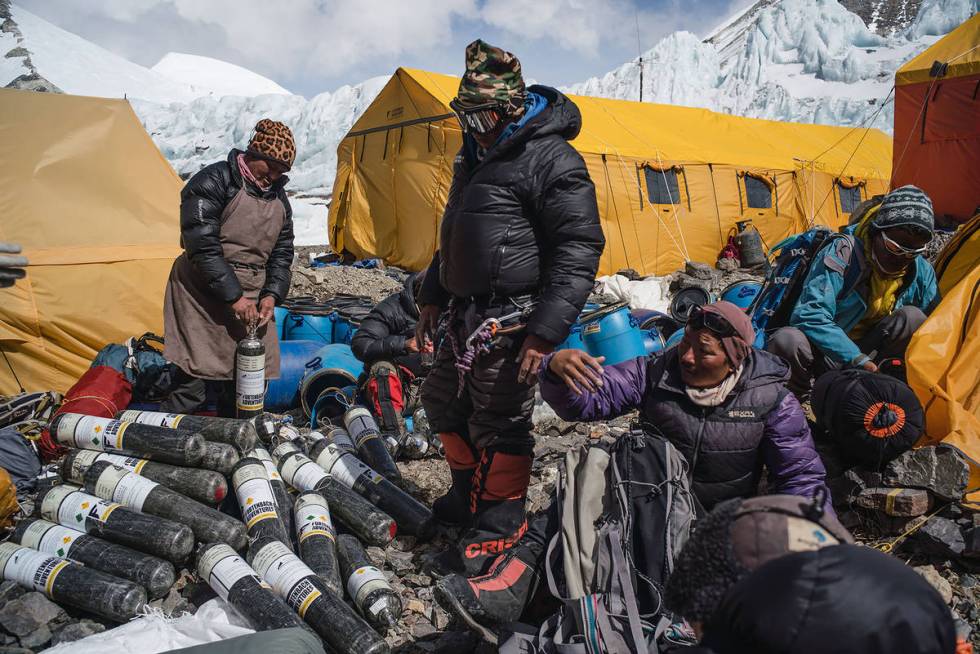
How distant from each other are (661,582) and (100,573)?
7.24 feet

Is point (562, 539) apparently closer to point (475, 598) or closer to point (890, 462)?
point (475, 598)

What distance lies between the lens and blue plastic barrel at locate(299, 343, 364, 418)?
475 centimetres

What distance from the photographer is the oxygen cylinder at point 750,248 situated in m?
11.7

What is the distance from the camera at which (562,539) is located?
2.29 m

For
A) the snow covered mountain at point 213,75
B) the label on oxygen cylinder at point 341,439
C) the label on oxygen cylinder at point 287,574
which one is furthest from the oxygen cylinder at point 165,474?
the snow covered mountain at point 213,75

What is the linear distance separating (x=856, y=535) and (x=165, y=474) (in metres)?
3.49

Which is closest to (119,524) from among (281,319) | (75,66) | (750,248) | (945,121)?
(281,319)

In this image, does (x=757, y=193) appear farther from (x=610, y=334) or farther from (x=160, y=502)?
(x=160, y=502)

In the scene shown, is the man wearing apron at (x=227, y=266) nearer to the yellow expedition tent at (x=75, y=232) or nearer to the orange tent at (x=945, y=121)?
the yellow expedition tent at (x=75, y=232)

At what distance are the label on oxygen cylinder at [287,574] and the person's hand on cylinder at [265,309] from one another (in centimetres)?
185

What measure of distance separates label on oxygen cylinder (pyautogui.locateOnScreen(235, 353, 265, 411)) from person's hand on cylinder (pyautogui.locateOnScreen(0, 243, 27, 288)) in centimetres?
246

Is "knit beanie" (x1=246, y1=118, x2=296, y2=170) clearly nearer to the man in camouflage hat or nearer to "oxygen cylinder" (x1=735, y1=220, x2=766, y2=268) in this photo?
the man in camouflage hat

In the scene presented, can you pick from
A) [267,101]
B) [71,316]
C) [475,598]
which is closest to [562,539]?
[475,598]

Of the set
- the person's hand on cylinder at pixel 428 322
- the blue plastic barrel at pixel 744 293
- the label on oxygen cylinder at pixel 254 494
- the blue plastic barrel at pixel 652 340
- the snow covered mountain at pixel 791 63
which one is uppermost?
the snow covered mountain at pixel 791 63
